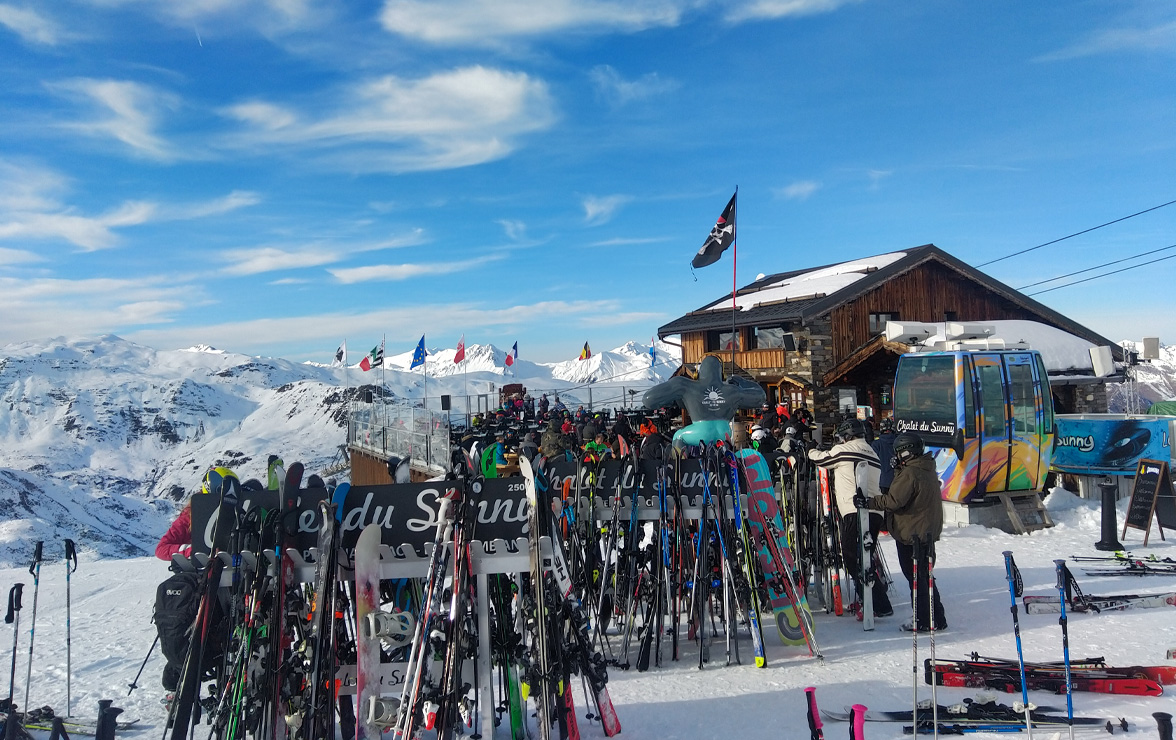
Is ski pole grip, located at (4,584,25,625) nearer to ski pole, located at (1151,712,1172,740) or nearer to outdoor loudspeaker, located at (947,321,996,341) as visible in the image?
ski pole, located at (1151,712,1172,740)

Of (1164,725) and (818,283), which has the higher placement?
(818,283)

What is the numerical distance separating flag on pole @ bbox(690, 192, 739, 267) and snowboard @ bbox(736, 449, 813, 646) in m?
8.99

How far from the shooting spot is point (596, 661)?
14.4 ft

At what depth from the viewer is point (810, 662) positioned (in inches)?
218

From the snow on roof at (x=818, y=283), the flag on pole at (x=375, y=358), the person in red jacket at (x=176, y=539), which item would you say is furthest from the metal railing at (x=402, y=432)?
the snow on roof at (x=818, y=283)

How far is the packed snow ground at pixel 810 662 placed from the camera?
14.8 ft

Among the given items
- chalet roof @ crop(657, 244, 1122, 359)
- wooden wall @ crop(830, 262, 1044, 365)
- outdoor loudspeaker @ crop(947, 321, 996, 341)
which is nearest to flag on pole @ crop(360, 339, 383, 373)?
chalet roof @ crop(657, 244, 1122, 359)

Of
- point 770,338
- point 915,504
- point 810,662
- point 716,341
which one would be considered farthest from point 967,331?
point 716,341

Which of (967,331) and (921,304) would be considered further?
(921,304)

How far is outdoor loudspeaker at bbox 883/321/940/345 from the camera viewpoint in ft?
48.0

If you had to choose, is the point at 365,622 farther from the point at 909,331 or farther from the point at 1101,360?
the point at 1101,360

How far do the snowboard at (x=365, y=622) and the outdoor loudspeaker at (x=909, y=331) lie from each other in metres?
12.8

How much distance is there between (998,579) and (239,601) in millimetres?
7527

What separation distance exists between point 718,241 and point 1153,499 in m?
8.27
